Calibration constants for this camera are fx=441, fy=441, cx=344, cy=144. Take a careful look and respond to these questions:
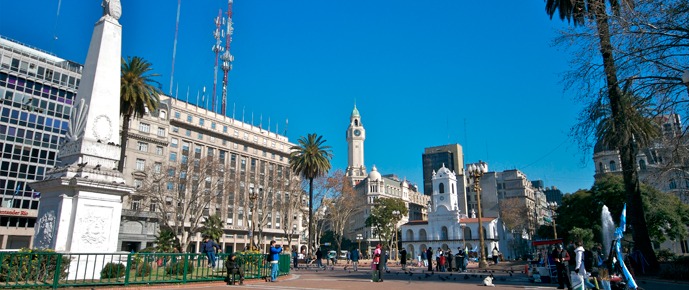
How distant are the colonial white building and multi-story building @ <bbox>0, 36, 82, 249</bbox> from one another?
58.2 meters

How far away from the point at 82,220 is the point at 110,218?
33.2 inches

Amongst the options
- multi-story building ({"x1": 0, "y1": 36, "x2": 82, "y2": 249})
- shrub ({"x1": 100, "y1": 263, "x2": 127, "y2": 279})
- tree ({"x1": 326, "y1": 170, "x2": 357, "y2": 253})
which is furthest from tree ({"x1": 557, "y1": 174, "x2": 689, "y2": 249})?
multi-story building ({"x1": 0, "y1": 36, "x2": 82, "y2": 249})

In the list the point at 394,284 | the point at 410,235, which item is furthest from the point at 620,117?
the point at 410,235

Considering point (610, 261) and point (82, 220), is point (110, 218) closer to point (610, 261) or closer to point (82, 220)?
point (82, 220)

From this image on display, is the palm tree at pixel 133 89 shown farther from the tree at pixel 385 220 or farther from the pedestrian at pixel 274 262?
the tree at pixel 385 220

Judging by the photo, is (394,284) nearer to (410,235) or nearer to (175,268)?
(175,268)

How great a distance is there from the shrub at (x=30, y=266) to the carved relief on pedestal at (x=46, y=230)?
1.40m

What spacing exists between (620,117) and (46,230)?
19.2 meters

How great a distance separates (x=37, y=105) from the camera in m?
51.2

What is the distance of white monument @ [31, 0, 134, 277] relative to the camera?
13.1 meters

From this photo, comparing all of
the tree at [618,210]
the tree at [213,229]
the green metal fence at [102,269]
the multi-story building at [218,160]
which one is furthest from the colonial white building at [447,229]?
the green metal fence at [102,269]

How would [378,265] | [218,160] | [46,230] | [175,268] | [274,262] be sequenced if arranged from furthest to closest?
[218,160]
[378,265]
[274,262]
[175,268]
[46,230]

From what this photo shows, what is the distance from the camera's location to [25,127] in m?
49.7

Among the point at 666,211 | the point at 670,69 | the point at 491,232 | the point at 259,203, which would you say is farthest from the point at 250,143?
the point at 670,69
